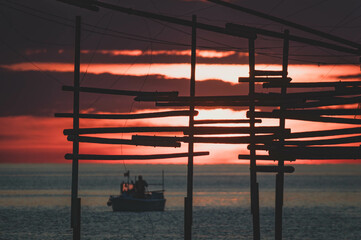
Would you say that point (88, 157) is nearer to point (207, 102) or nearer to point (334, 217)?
point (207, 102)

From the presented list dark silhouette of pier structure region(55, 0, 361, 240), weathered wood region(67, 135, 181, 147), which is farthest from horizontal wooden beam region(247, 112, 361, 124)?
weathered wood region(67, 135, 181, 147)

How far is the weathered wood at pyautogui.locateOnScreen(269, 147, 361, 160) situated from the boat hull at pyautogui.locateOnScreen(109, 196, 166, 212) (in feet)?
119

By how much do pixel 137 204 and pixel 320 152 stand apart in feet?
122

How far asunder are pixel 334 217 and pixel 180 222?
13819 millimetres

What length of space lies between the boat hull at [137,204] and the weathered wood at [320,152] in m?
36.2

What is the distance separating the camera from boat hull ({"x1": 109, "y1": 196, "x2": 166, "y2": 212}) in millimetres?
53688

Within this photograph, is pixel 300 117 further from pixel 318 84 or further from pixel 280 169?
pixel 280 169

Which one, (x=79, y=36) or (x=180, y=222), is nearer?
(x=79, y=36)

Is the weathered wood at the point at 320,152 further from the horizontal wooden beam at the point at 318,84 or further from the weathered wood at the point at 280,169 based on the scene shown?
the horizontal wooden beam at the point at 318,84

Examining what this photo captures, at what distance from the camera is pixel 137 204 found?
53812 millimetres

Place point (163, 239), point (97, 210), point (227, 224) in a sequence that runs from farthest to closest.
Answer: point (97, 210), point (227, 224), point (163, 239)

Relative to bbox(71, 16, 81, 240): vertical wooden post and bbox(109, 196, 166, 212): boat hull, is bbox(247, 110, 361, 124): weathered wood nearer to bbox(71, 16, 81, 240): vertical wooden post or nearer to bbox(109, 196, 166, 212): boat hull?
bbox(71, 16, 81, 240): vertical wooden post

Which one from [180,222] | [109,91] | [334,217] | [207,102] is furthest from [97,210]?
[207,102]

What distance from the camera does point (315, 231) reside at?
149 feet
